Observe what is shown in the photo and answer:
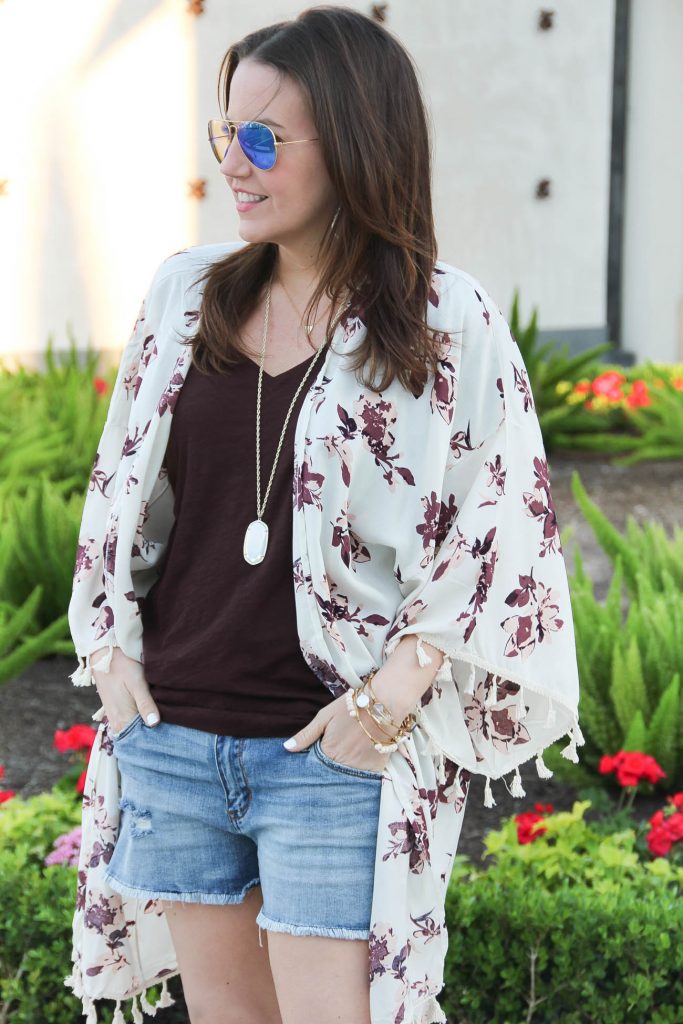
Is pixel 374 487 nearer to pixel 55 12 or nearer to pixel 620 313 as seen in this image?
pixel 55 12

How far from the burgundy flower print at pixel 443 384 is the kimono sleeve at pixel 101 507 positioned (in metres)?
0.46

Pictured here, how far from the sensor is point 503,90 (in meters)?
8.80

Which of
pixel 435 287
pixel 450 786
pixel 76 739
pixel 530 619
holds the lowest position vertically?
pixel 76 739

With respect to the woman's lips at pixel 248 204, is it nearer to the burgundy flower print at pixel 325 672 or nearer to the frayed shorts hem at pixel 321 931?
the burgundy flower print at pixel 325 672

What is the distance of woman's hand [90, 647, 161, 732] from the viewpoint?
1729 millimetres

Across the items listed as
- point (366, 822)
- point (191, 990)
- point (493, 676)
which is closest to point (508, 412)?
point (493, 676)

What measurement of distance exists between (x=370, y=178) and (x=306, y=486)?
1.27 feet

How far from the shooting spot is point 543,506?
1718 millimetres

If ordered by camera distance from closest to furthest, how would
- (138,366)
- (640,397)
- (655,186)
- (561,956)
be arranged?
(138,366)
(561,956)
(640,397)
(655,186)

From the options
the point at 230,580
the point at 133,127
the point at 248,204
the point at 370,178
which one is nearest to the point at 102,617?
the point at 230,580

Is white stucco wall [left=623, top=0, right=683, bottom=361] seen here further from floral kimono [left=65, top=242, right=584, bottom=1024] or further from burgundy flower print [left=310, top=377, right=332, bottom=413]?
burgundy flower print [left=310, top=377, right=332, bottom=413]

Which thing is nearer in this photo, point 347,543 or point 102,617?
point 347,543

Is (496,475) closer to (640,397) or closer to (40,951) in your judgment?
(40,951)

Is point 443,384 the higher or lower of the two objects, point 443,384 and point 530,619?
the higher
